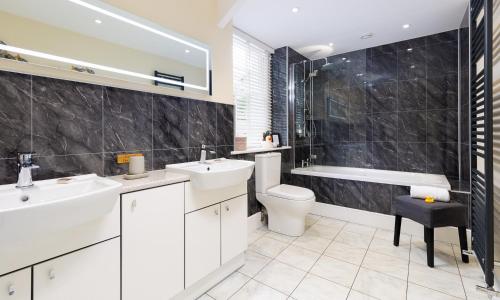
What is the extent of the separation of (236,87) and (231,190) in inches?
60.0

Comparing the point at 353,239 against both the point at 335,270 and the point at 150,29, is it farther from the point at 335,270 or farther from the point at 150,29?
the point at 150,29

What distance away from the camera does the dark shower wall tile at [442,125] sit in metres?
2.95

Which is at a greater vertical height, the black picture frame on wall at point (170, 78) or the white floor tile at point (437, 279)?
the black picture frame on wall at point (170, 78)

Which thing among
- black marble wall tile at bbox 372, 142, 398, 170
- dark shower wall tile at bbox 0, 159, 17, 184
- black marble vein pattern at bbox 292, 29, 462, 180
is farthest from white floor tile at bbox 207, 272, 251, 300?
black marble wall tile at bbox 372, 142, 398, 170

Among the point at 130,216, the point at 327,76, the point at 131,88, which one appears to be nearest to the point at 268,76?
the point at 327,76

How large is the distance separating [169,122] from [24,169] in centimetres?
93

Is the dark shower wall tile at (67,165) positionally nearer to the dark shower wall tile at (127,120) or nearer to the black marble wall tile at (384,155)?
the dark shower wall tile at (127,120)

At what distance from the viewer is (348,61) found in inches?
143

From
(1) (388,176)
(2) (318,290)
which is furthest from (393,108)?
(2) (318,290)

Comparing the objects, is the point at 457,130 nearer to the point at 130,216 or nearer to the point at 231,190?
the point at 231,190

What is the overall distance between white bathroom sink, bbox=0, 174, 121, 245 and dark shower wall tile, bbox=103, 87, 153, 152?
37 centimetres

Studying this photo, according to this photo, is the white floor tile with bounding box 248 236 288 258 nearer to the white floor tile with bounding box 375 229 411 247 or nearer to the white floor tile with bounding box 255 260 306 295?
the white floor tile with bounding box 255 260 306 295

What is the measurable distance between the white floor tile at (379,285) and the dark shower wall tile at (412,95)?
2.44 m

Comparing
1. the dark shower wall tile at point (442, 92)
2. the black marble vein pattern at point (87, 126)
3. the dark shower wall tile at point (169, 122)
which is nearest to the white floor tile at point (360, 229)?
the dark shower wall tile at point (442, 92)
